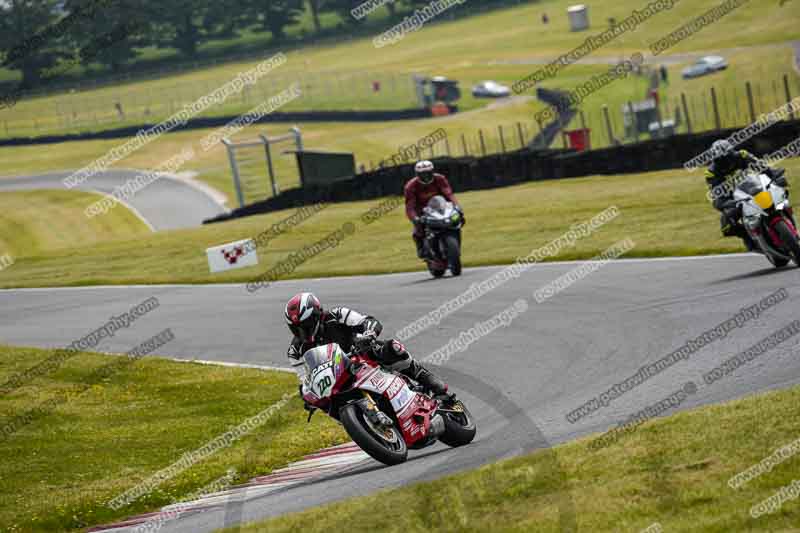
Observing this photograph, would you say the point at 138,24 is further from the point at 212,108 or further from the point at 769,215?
the point at 769,215

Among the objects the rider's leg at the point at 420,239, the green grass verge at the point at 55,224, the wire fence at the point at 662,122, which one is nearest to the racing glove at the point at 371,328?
the rider's leg at the point at 420,239

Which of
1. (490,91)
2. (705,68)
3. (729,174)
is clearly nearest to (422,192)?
(729,174)

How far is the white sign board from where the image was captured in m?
29.9

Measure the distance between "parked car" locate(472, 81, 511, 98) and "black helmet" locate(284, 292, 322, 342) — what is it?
249ft

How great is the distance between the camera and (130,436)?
560 inches

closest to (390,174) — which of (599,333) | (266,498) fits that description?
(599,333)

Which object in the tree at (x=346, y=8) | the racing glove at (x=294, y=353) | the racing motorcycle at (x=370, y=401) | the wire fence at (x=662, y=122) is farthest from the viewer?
the tree at (x=346, y=8)

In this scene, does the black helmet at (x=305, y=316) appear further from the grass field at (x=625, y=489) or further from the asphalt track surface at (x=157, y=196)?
the asphalt track surface at (x=157, y=196)

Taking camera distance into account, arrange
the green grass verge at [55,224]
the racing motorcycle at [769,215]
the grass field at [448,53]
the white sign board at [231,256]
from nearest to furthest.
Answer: the racing motorcycle at [769,215]
the white sign board at [231,256]
the green grass verge at [55,224]
the grass field at [448,53]

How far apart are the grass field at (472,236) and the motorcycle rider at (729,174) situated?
355 cm

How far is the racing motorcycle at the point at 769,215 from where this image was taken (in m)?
15.5

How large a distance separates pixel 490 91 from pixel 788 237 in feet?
232

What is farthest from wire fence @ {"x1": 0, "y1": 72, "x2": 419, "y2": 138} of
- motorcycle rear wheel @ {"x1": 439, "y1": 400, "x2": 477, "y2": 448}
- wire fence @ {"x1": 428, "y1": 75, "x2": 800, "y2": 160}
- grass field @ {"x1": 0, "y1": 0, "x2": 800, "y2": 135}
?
motorcycle rear wheel @ {"x1": 439, "y1": 400, "x2": 477, "y2": 448}

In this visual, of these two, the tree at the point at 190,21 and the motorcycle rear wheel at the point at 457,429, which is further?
the tree at the point at 190,21
